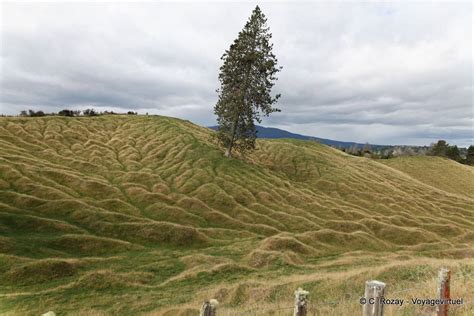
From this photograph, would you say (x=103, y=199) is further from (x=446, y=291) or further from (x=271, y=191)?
(x=446, y=291)

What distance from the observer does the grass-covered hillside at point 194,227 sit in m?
24.0

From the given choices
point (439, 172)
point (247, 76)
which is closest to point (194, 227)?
point (247, 76)

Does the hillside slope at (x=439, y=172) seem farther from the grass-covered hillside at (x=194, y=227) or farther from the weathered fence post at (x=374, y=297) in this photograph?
the weathered fence post at (x=374, y=297)

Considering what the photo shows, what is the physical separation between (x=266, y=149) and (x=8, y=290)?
250 ft

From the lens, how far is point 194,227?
47719 millimetres

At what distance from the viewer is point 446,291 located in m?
11.2

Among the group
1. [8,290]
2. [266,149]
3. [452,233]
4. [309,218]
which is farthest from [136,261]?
[266,149]

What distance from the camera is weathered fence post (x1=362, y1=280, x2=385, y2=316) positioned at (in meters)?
9.91

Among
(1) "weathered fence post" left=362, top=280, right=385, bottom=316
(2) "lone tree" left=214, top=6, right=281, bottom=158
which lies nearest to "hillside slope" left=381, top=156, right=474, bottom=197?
(2) "lone tree" left=214, top=6, right=281, bottom=158

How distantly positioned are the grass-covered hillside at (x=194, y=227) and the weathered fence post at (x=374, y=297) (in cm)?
361

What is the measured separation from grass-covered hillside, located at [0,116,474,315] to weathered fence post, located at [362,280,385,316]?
361 centimetres

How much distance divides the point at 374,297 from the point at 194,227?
39.4 meters

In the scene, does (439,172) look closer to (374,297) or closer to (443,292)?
(443,292)

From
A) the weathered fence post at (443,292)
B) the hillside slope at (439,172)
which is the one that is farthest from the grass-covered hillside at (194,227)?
the hillside slope at (439,172)
